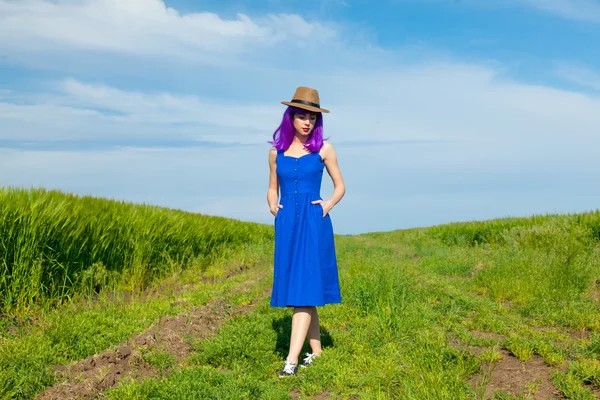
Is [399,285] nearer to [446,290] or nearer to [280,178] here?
[446,290]

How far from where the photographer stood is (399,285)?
8.04m

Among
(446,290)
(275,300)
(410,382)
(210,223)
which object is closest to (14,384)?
(275,300)

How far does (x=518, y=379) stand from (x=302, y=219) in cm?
270

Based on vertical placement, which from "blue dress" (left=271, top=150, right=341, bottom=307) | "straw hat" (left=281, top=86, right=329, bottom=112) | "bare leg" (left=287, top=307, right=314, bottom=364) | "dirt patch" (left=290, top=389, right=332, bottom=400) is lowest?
"dirt patch" (left=290, top=389, right=332, bottom=400)

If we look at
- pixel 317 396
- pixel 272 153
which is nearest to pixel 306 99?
pixel 272 153

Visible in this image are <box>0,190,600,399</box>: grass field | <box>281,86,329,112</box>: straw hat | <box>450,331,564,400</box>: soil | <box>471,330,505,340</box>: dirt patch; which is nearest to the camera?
<box>450,331,564,400</box>: soil

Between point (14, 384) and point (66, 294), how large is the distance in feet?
10.8

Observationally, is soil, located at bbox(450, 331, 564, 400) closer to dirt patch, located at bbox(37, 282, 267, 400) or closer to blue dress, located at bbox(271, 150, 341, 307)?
blue dress, located at bbox(271, 150, 341, 307)

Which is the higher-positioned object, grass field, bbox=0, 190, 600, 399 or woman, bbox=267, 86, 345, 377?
woman, bbox=267, 86, 345, 377

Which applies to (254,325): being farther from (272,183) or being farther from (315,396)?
(272,183)

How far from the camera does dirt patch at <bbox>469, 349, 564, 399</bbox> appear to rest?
15.7 feet

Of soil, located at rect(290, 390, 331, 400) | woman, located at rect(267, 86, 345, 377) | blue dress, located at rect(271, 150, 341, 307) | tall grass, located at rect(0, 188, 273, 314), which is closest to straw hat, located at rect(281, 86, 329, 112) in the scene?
woman, located at rect(267, 86, 345, 377)

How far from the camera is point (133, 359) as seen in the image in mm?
5375

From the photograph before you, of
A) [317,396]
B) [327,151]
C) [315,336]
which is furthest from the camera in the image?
[315,336]
